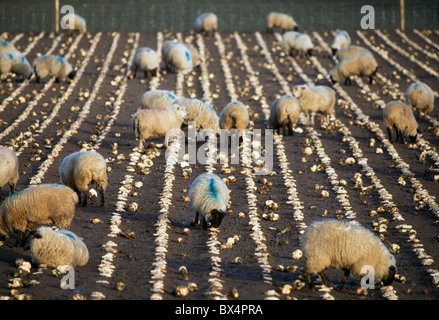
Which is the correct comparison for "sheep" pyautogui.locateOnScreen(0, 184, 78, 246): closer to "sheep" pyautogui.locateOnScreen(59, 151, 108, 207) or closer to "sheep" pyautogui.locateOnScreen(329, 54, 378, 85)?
"sheep" pyautogui.locateOnScreen(59, 151, 108, 207)

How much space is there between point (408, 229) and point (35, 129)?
33.4ft

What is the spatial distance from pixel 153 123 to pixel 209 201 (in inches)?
193

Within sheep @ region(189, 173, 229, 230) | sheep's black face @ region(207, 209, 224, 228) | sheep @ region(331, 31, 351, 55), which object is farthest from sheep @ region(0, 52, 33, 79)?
sheep's black face @ region(207, 209, 224, 228)

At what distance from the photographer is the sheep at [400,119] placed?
1597 centimetres

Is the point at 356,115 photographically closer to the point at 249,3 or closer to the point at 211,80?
the point at 211,80

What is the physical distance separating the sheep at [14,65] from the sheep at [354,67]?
10179 mm

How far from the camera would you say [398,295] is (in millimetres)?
8711

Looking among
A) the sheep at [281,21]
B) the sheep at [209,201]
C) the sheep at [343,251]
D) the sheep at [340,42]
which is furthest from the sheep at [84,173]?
the sheep at [281,21]

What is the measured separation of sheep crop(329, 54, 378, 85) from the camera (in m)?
22.3

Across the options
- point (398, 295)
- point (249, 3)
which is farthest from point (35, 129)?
point (249, 3)

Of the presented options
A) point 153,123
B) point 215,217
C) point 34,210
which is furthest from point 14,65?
point 215,217

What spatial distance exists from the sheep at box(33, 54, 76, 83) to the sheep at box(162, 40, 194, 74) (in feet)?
11.4

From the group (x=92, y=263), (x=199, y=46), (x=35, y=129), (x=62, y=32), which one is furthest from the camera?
(x=62, y=32)

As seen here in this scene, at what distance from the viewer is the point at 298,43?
2683 centimetres
